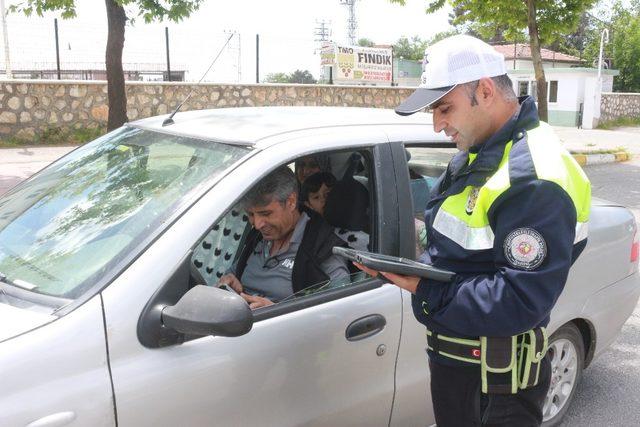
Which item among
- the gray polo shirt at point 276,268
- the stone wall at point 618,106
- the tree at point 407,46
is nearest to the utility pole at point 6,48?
the gray polo shirt at point 276,268

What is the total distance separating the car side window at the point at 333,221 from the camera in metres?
2.53

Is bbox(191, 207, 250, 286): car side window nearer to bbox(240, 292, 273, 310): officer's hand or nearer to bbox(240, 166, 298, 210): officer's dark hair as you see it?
bbox(240, 166, 298, 210): officer's dark hair

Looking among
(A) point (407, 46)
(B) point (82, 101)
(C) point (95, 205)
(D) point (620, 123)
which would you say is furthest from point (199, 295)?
(A) point (407, 46)

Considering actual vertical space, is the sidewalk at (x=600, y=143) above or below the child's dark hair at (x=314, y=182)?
below

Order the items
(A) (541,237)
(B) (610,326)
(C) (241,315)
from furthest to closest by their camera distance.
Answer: (B) (610,326), (C) (241,315), (A) (541,237)

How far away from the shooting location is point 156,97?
14.9 m

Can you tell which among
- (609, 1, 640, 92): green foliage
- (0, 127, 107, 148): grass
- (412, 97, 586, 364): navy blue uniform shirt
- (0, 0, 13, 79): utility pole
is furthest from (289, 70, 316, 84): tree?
(412, 97, 586, 364): navy blue uniform shirt

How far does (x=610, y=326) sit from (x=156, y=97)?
→ 1323cm

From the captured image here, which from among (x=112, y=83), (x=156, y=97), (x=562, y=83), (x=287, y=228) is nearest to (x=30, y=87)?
(x=156, y=97)

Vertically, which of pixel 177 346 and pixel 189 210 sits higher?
pixel 189 210

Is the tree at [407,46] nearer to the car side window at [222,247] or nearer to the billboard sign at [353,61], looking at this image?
the billboard sign at [353,61]

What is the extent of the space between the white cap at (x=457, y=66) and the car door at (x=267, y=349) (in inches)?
24.7

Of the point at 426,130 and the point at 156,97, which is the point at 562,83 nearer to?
the point at 156,97

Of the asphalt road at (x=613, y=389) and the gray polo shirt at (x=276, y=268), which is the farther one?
the asphalt road at (x=613, y=389)
